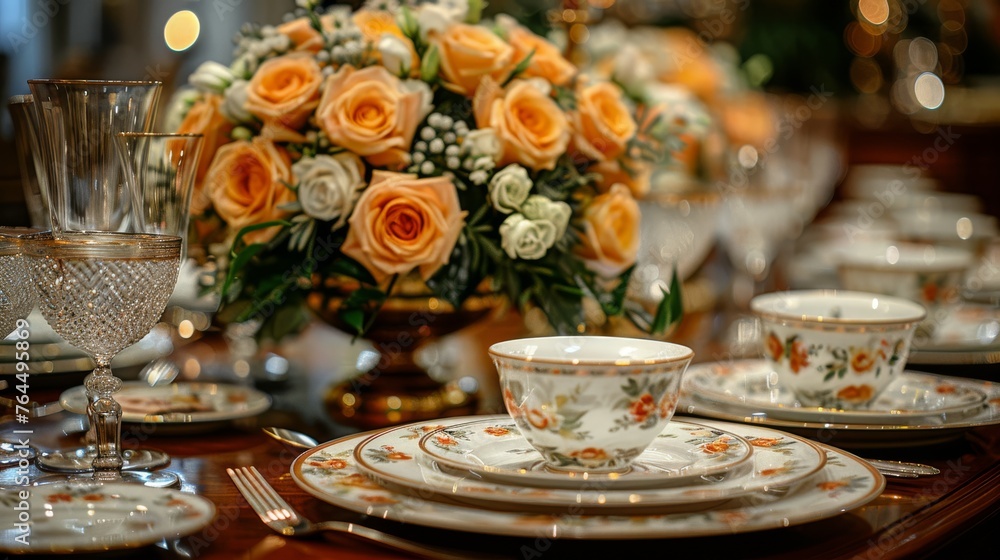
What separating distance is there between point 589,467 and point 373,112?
495 millimetres

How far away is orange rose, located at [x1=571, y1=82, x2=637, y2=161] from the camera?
1.28m

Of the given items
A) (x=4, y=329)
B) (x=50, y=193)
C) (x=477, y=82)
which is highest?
(x=477, y=82)

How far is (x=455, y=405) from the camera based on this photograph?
1252mm

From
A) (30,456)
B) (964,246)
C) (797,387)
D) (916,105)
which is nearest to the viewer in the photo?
(30,456)

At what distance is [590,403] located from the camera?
2.69 ft

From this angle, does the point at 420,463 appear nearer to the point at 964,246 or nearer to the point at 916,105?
the point at 964,246

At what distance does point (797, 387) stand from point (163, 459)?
2.09ft

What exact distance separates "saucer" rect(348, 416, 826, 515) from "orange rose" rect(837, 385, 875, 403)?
268 millimetres

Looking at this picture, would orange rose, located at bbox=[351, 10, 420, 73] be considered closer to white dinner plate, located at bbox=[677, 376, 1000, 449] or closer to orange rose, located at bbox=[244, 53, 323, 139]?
orange rose, located at bbox=[244, 53, 323, 139]

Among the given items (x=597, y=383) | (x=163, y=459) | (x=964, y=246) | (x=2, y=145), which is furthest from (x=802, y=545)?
(x=2, y=145)

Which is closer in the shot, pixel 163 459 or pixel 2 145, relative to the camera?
pixel 163 459

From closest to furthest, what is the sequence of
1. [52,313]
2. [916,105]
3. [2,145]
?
[52,313] < [2,145] < [916,105]

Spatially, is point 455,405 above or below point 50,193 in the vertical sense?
below

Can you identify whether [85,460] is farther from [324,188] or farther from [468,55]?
[468,55]
